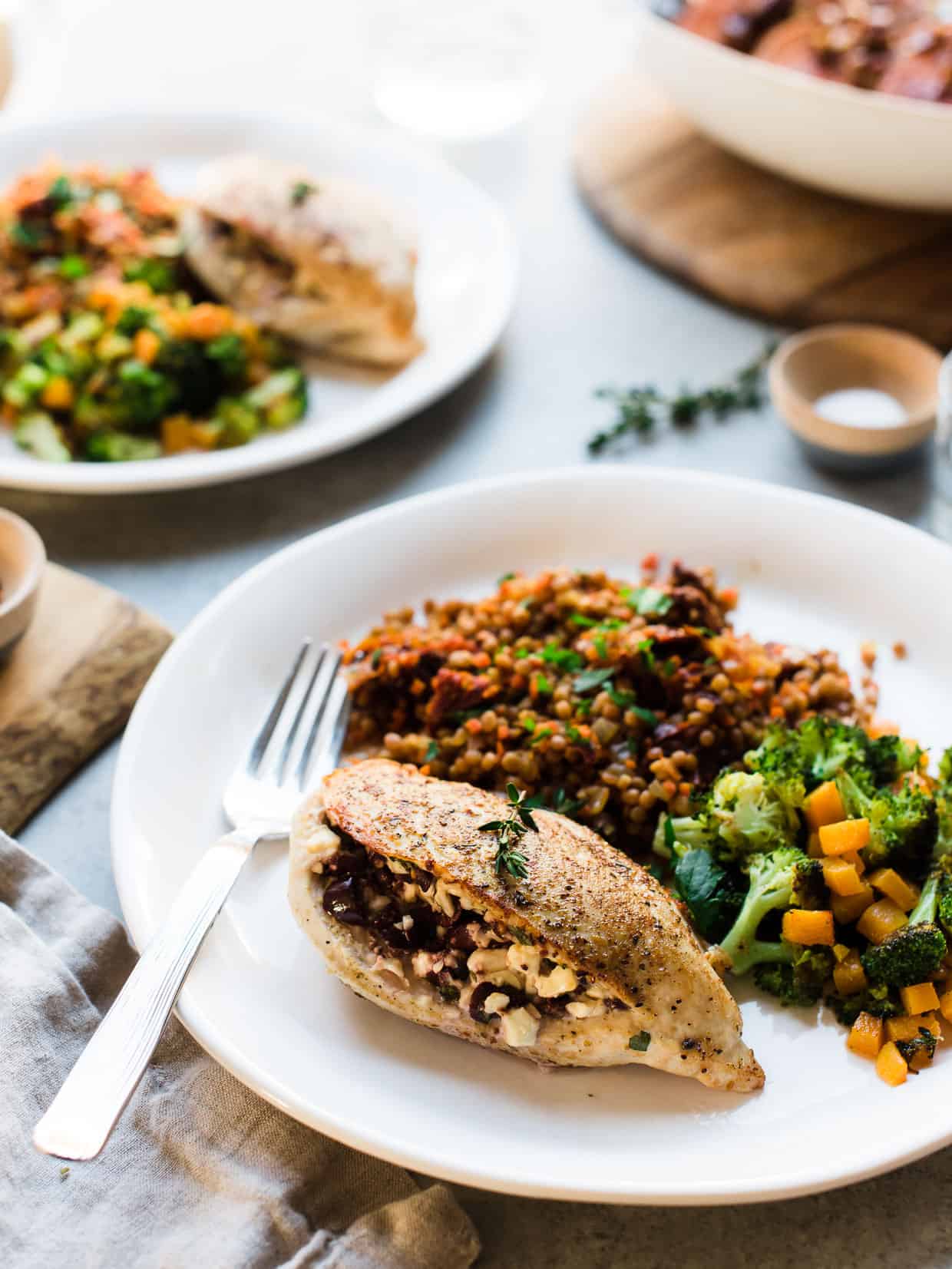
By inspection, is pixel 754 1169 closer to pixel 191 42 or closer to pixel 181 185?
pixel 181 185

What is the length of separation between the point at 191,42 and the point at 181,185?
184 centimetres

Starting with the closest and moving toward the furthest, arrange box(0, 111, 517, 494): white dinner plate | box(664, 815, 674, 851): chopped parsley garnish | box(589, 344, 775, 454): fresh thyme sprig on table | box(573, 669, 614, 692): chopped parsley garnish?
box(664, 815, 674, 851): chopped parsley garnish
box(573, 669, 614, 692): chopped parsley garnish
box(0, 111, 517, 494): white dinner plate
box(589, 344, 775, 454): fresh thyme sprig on table

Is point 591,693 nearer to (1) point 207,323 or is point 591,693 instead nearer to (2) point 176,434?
(2) point 176,434

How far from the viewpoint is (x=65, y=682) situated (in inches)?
129

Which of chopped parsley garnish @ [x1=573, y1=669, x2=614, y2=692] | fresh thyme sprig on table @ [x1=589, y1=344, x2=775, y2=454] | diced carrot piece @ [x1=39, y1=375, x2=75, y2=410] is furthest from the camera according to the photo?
fresh thyme sprig on table @ [x1=589, y1=344, x2=775, y2=454]

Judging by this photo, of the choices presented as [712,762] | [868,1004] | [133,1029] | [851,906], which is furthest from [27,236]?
[868,1004]

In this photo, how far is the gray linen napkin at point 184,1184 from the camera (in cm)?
221

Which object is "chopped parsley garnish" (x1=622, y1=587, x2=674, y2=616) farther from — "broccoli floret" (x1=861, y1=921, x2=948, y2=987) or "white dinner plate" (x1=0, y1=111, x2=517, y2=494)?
"white dinner plate" (x1=0, y1=111, x2=517, y2=494)

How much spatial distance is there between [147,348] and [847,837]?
2.78m

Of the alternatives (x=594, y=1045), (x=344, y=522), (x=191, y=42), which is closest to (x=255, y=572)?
(x=344, y=522)

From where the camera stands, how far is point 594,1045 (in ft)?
7.59

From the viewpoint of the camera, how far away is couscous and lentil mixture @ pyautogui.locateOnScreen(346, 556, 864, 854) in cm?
288

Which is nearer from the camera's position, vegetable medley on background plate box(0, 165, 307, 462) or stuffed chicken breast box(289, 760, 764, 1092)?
stuffed chicken breast box(289, 760, 764, 1092)

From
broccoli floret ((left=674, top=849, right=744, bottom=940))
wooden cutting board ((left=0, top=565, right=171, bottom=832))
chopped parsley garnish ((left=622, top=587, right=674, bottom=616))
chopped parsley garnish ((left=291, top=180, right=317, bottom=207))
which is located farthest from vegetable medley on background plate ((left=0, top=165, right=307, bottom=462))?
broccoli floret ((left=674, top=849, right=744, bottom=940))
